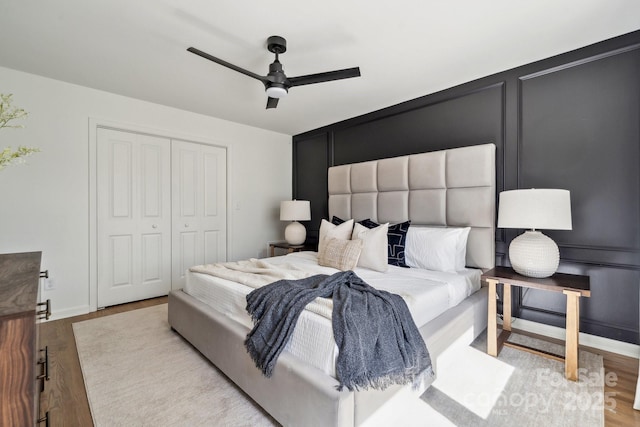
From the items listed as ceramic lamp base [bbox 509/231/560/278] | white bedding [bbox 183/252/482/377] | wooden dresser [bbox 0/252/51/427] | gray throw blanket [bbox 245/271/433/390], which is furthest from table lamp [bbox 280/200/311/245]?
wooden dresser [bbox 0/252/51/427]

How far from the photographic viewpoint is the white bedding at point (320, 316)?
145 cm

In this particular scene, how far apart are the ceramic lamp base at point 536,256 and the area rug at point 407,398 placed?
0.64m

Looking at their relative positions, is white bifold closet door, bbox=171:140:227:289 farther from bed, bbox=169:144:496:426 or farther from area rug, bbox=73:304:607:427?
area rug, bbox=73:304:607:427

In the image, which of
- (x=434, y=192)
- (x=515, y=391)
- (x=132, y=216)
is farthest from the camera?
(x=132, y=216)

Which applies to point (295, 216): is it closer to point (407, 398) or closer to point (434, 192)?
point (434, 192)

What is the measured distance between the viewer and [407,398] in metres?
1.67

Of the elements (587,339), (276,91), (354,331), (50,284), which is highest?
(276,91)

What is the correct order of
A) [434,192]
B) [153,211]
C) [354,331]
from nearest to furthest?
[354,331], [434,192], [153,211]

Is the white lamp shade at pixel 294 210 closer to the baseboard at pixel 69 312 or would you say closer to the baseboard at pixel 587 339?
the baseboard at pixel 69 312

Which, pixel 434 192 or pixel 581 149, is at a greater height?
pixel 581 149

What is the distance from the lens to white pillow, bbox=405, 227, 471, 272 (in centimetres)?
265

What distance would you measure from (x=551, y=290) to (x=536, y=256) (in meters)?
0.27

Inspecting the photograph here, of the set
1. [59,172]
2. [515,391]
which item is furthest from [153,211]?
[515,391]

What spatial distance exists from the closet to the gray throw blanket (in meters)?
2.46
